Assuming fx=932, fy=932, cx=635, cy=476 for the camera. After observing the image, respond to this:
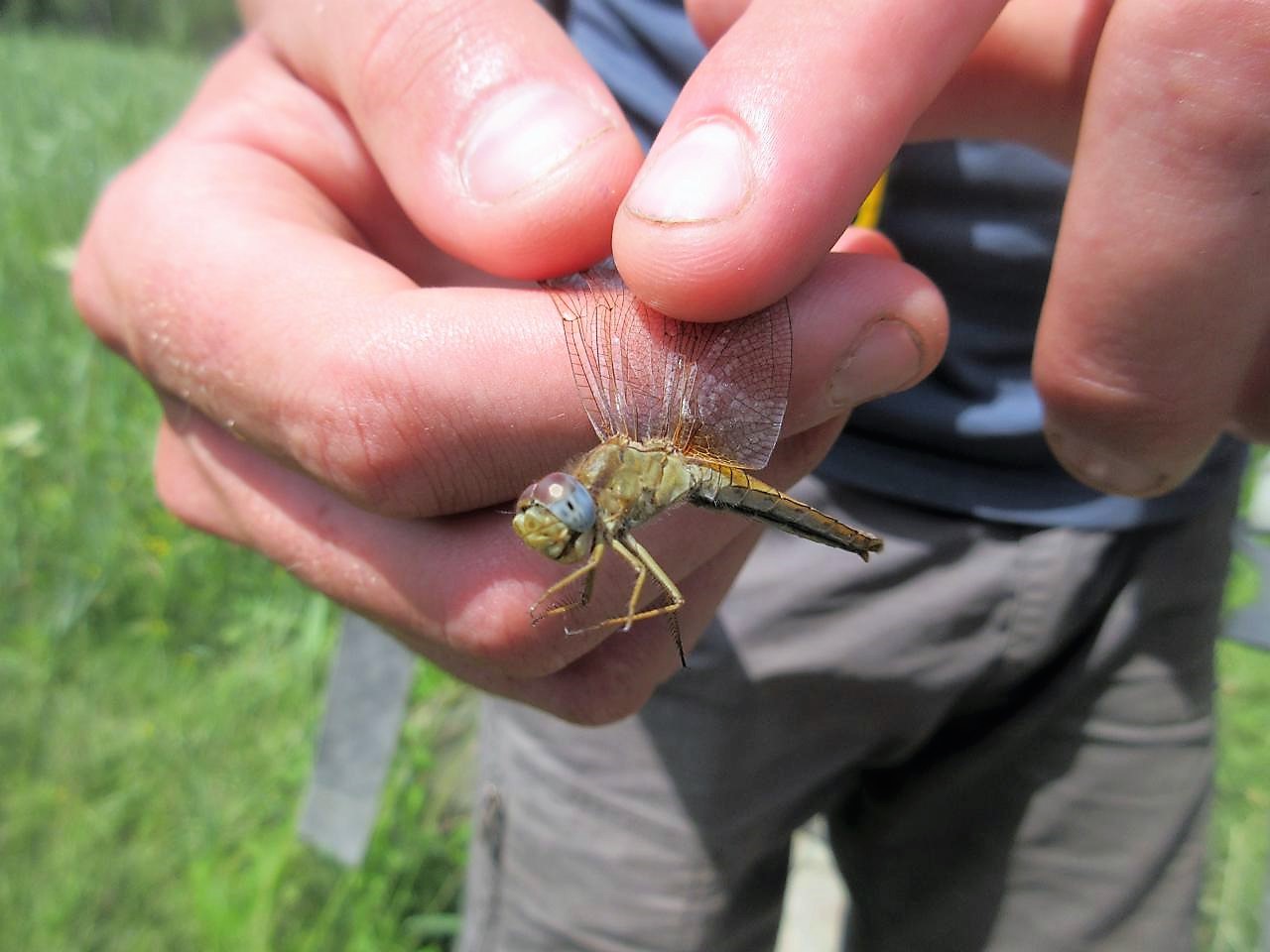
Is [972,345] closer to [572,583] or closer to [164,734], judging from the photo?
[572,583]

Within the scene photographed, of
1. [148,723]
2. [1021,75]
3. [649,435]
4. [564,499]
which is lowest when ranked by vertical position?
[148,723]

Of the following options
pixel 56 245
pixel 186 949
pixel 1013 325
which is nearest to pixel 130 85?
pixel 56 245

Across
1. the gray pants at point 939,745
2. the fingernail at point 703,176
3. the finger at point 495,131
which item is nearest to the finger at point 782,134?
the fingernail at point 703,176

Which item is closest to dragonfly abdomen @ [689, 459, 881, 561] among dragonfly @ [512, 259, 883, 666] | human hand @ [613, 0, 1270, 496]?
dragonfly @ [512, 259, 883, 666]

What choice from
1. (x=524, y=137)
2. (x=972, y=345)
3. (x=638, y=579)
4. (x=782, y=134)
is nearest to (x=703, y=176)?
(x=782, y=134)

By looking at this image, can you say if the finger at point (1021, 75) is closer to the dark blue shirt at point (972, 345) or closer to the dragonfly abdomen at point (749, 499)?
the dark blue shirt at point (972, 345)

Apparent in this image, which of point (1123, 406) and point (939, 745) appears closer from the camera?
point (1123, 406)

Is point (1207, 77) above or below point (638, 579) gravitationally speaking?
above
